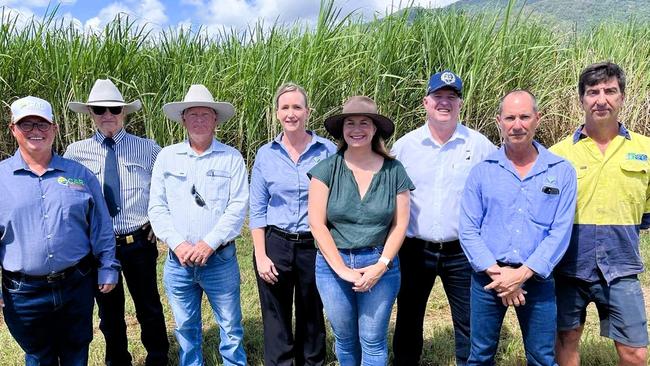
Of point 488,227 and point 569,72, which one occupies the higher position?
point 569,72

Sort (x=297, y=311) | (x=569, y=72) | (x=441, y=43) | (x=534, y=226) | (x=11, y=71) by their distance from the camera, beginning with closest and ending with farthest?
1. (x=534, y=226)
2. (x=297, y=311)
3. (x=11, y=71)
4. (x=441, y=43)
5. (x=569, y=72)

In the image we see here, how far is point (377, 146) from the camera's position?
2725mm

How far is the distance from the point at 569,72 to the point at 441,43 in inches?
75.7

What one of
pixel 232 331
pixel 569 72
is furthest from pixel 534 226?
pixel 569 72

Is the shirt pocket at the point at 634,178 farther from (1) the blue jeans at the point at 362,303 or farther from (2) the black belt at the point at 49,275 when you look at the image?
(2) the black belt at the point at 49,275

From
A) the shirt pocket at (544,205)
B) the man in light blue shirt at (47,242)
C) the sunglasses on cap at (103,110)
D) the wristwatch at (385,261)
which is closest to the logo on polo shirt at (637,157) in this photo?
the shirt pocket at (544,205)

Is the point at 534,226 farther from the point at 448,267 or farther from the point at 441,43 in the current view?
the point at 441,43

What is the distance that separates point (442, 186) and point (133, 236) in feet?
6.46

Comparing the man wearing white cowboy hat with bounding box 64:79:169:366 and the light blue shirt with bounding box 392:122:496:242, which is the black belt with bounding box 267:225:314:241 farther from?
the man wearing white cowboy hat with bounding box 64:79:169:366

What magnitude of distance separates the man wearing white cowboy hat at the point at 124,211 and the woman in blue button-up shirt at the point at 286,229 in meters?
0.78

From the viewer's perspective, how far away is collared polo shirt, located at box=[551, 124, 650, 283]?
2.48 metres

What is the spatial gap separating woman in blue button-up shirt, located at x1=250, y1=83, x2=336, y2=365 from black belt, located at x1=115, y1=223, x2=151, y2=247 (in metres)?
0.76

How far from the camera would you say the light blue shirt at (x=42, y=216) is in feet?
8.07

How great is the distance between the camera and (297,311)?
10.4 ft
